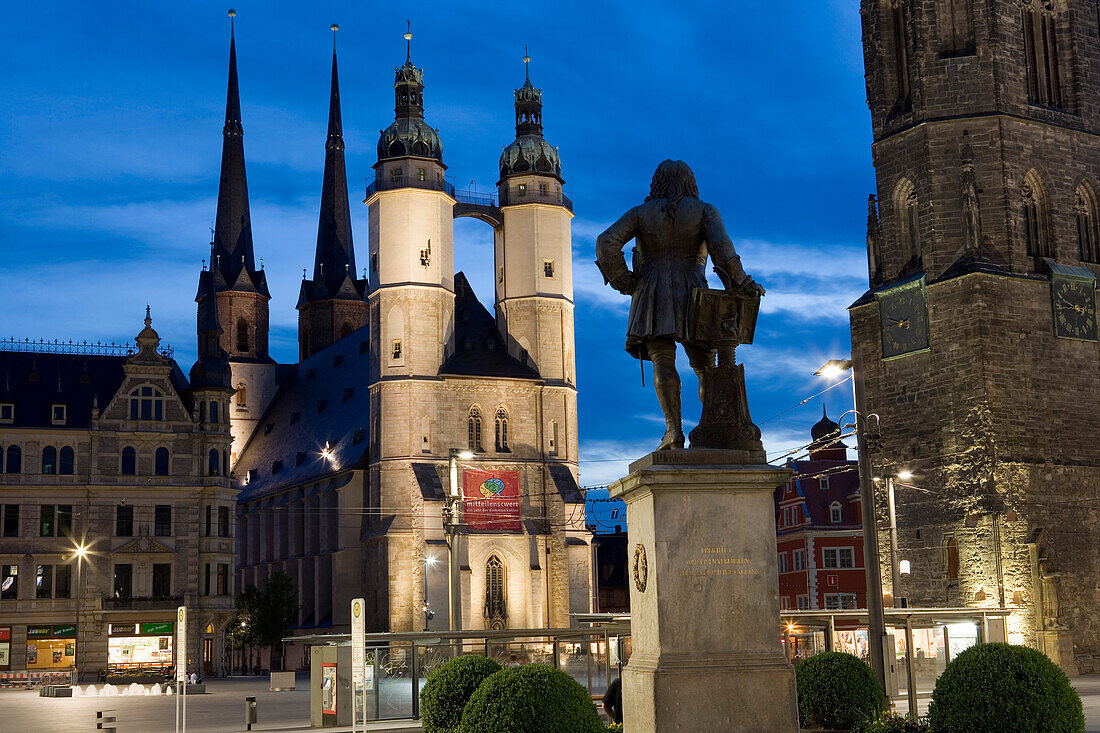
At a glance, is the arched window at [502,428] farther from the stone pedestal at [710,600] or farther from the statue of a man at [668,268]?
the stone pedestal at [710,600]

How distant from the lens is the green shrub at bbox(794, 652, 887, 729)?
616 inches

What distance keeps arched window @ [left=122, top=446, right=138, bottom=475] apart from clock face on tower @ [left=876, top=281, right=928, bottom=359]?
39129 mm

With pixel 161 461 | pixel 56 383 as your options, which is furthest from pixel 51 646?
pixel 56 383

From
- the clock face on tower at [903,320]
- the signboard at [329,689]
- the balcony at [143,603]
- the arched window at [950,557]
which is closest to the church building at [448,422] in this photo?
the balcony at [143,603]

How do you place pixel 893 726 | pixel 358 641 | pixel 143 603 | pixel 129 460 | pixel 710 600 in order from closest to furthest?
pixel 710 600 → pixel 893 726 → pixel 358 641 → pixel 143 603 → pixel 129 460

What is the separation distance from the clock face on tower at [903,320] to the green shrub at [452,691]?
108 ft

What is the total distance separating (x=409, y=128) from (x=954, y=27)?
39.5 meters

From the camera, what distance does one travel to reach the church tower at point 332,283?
114562 millimetres

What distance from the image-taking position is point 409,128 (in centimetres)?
8056

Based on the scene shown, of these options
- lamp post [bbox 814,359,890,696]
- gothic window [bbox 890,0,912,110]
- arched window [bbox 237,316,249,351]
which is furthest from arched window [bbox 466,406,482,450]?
lamp post [bbox 814,359,890,696]

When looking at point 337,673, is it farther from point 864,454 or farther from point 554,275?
point 554,275

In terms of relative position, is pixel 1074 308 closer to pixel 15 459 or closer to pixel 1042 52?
pixel 1042 52

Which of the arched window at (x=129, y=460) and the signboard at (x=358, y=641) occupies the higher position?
the arched window at (x=129, y=460)

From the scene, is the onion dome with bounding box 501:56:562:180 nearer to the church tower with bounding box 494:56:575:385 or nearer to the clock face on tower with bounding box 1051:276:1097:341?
the church tower with bounding box 494:56:575:385
